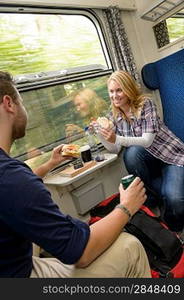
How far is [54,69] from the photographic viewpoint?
209 cm

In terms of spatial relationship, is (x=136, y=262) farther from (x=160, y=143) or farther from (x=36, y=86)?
(x=36, y=86)

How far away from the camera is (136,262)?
0.95m

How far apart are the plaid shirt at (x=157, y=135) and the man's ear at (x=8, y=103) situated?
1.13 meters

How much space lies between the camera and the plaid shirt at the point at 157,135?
1884 mm

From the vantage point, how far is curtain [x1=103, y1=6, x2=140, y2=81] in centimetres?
231

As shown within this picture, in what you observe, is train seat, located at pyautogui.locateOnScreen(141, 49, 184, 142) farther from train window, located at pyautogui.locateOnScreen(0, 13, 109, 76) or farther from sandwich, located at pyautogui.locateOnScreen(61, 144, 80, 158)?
sandwich, located at pyautogui.locateOnScreen(61, 144, 80, 158)

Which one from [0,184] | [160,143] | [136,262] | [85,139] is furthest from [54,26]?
[136,262]

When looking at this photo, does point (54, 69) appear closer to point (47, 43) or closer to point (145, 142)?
point (47, 43)

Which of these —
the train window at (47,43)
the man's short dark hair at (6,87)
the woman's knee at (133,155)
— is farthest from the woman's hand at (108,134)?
the man's short dark hair at (6,87)

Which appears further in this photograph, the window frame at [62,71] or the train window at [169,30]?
the train window at [169,30]

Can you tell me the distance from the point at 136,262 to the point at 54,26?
6.30 feet

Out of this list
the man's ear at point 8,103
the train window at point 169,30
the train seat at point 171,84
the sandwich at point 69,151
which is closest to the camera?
the man's ear at point 8,103

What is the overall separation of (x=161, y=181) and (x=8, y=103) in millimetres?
1320

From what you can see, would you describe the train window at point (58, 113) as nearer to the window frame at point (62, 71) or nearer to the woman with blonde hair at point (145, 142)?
the window frame at point (62, 71)
